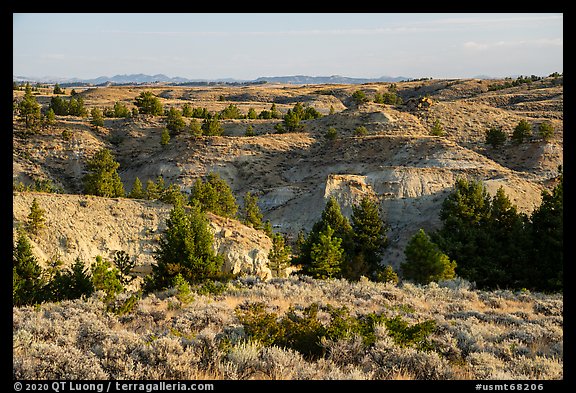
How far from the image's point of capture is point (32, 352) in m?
7.42

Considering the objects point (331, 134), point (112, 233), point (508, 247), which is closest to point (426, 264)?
point (508, 247)

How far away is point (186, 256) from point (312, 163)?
1936 inches

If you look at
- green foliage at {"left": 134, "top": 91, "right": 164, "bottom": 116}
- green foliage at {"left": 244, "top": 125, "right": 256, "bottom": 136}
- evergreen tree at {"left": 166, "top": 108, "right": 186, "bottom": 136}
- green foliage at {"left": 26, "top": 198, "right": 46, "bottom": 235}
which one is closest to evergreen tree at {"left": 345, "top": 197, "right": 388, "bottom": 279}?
green foliage at {"left": 26, "top": 198, "right": 46, "bottom": 235}

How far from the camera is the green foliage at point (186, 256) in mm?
19938

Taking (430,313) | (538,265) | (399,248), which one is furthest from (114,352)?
(399,248)

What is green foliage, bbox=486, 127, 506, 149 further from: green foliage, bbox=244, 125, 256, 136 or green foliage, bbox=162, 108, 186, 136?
green foliage, bbox=162, 108, 186, 136

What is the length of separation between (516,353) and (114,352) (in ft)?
30.7

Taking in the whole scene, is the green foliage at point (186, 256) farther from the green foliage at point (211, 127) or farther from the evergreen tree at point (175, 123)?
the evergreen tree at point (175, 123)

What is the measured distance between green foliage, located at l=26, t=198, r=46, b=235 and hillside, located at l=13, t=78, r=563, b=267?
41.2 inches

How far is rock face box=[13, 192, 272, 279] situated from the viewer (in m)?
30.7

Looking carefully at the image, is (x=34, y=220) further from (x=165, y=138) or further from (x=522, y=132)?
(x=522, y=132)

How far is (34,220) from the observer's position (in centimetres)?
2986

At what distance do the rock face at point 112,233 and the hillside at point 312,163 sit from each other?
131 millimetres

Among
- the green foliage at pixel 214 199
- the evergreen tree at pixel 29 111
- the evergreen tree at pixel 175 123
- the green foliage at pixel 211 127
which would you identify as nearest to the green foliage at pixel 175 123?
the evergreen tree at pixel 175 123
